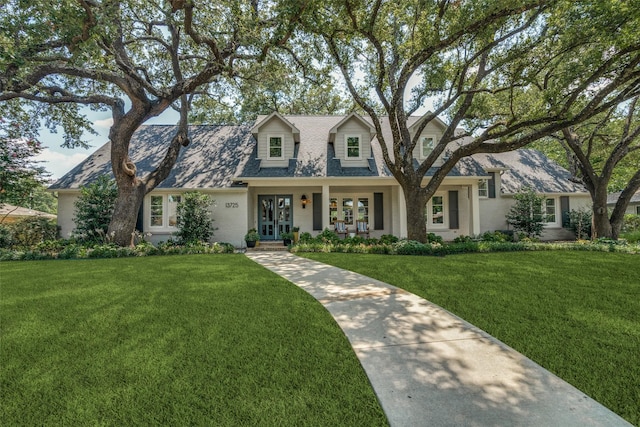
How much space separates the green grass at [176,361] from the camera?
2.10m

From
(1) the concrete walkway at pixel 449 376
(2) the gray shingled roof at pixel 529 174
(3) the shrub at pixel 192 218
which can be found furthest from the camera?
(2) the gray shingled roof at pixel 529 174

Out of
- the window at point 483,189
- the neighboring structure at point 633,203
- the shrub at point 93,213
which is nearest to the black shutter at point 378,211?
the window at point 483,189

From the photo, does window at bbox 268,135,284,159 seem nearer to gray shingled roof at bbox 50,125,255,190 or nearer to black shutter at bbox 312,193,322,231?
gray shingled roof at bbox 50,125,255,190

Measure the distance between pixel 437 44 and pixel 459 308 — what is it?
7927 mm

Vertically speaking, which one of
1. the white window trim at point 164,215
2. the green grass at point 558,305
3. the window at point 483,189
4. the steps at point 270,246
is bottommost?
the green grass at point 558,305

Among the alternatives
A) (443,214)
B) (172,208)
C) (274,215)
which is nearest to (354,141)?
(274,215)

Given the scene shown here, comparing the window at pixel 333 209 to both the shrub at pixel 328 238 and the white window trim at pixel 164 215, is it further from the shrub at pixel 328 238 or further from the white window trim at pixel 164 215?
the white window trim at pixel 164 215

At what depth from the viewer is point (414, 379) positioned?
2.54 m

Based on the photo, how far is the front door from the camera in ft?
48.1

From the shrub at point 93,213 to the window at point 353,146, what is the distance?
10537 mm

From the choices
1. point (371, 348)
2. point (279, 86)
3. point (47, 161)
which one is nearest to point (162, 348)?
point (371, 348)

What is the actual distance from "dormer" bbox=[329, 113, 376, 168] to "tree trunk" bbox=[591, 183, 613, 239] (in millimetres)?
10448

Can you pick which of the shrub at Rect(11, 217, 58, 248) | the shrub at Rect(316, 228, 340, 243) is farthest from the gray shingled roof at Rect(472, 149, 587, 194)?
the shrub at Rect(11, 217, 58, 248)

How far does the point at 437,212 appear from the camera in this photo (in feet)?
49.3
